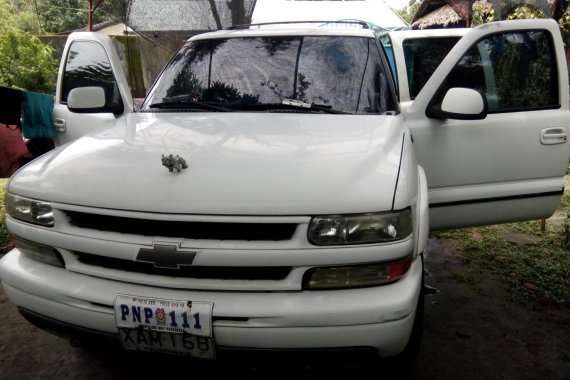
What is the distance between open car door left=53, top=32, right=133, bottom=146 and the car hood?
127 centimetres

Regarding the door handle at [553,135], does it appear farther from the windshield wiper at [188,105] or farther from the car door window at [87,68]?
the car door window at [87,68]

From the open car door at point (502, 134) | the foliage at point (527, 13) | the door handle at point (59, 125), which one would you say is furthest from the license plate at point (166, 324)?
the foliage at point (527, 13)

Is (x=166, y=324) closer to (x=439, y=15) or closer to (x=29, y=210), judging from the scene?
(x=29, y=210)

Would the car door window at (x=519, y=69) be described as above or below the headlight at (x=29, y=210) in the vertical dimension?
above

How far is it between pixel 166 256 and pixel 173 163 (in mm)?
357

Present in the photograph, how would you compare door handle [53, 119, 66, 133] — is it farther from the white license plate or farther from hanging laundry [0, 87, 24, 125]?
the white license plate

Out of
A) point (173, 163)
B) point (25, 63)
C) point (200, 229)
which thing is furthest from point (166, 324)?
point (25, 63)

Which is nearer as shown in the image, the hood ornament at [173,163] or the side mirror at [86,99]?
the hood ornament at [173,163]

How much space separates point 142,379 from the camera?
2297 mm

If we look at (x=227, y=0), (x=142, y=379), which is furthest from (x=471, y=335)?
(x=227, y=0)

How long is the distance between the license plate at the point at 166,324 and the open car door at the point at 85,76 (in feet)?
6.46

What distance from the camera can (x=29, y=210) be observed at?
196 cm

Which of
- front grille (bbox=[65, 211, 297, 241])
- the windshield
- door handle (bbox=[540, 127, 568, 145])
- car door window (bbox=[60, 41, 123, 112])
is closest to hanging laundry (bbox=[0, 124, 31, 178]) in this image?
car door window (bbox=[60, 41, 123, 112])

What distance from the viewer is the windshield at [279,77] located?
2580mm
